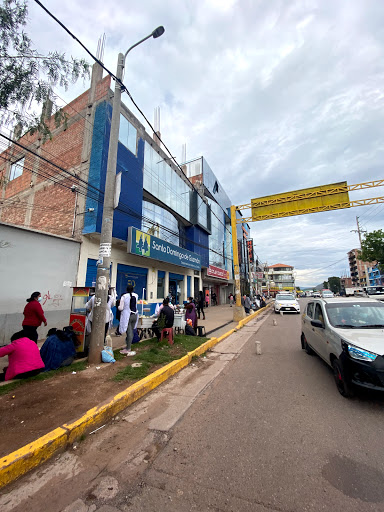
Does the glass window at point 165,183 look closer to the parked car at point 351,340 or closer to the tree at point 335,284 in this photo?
the parked car at point 351,340

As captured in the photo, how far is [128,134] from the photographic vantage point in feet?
44.4

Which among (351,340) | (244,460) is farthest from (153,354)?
(351,340)

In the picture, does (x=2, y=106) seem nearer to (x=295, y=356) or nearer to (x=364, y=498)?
(x=364, y=498)

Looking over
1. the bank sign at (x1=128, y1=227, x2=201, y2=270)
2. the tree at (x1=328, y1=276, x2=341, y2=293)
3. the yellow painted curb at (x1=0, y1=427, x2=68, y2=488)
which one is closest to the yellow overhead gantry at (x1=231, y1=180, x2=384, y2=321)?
the bank sign at (x1=128, y1=227, x2=201, y2=270)

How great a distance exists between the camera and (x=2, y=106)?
428 centimetres

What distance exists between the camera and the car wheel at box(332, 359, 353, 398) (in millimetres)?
3609

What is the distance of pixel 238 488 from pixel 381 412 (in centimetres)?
263

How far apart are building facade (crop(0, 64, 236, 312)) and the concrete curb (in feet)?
23.4

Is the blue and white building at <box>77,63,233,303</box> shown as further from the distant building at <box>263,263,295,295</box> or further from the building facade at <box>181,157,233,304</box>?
the distant building at <box>263,263,295,295</box>

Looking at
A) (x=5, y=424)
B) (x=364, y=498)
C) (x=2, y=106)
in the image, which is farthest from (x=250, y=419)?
(x=2, y=106)

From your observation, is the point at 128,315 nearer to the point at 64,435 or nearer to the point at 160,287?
the point at 64,435

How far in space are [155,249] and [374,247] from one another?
3128cm

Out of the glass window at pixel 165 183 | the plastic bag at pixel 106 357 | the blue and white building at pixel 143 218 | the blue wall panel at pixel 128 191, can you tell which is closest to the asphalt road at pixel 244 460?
the plastic bag at pixel 106 357

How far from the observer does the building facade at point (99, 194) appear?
1100cm
